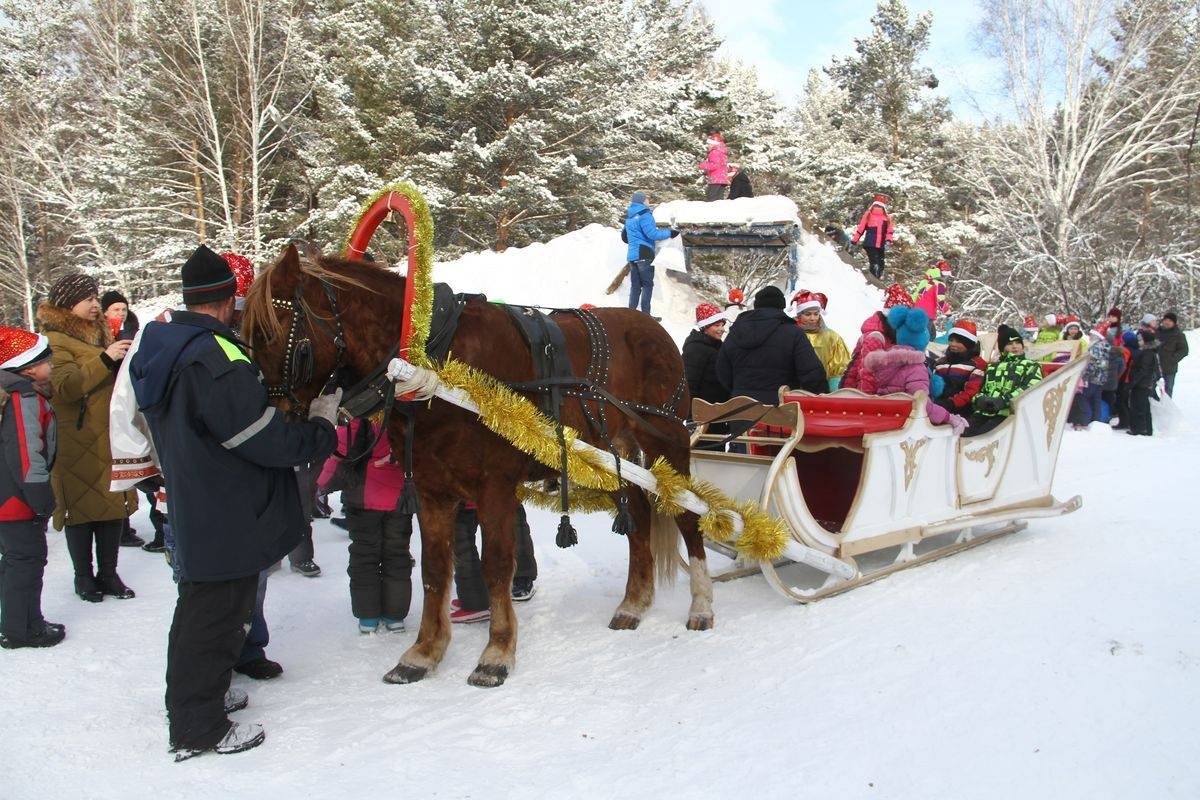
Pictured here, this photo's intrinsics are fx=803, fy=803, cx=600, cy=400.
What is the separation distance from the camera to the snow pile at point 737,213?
1344cm

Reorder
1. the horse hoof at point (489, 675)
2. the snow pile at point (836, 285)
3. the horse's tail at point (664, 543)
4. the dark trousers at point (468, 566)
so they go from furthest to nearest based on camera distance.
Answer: the snow pile at point (836, 285) → the horse's tail at point (664, 543) → the dark trousers at point (468, 566) → the horse hoof at point (489, 675)

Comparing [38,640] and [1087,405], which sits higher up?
[1087,405]

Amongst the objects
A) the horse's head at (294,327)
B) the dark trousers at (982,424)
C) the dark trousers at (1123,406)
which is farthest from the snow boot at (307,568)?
the dark trousers at (1123,406)

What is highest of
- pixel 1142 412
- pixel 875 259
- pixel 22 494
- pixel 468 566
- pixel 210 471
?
pixel 875 259

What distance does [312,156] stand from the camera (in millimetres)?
18578

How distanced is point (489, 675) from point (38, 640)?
2290mm

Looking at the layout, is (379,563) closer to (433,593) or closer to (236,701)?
(433,593)

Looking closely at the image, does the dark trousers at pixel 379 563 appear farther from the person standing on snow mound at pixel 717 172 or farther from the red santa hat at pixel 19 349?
the person standing on snow mound at pixel 717 172

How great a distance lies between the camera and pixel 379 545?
4102 mm

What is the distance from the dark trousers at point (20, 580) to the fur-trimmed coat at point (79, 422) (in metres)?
0.47

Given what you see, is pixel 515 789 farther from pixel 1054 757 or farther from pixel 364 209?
pixel 364 209

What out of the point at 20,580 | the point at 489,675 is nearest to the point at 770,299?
the point at 489,675

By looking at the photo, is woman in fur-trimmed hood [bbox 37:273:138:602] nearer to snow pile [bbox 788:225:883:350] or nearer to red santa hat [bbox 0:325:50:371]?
red santa hat [bbox 0:325:50:371]

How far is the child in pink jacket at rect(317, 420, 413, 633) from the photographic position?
4.01 metres
